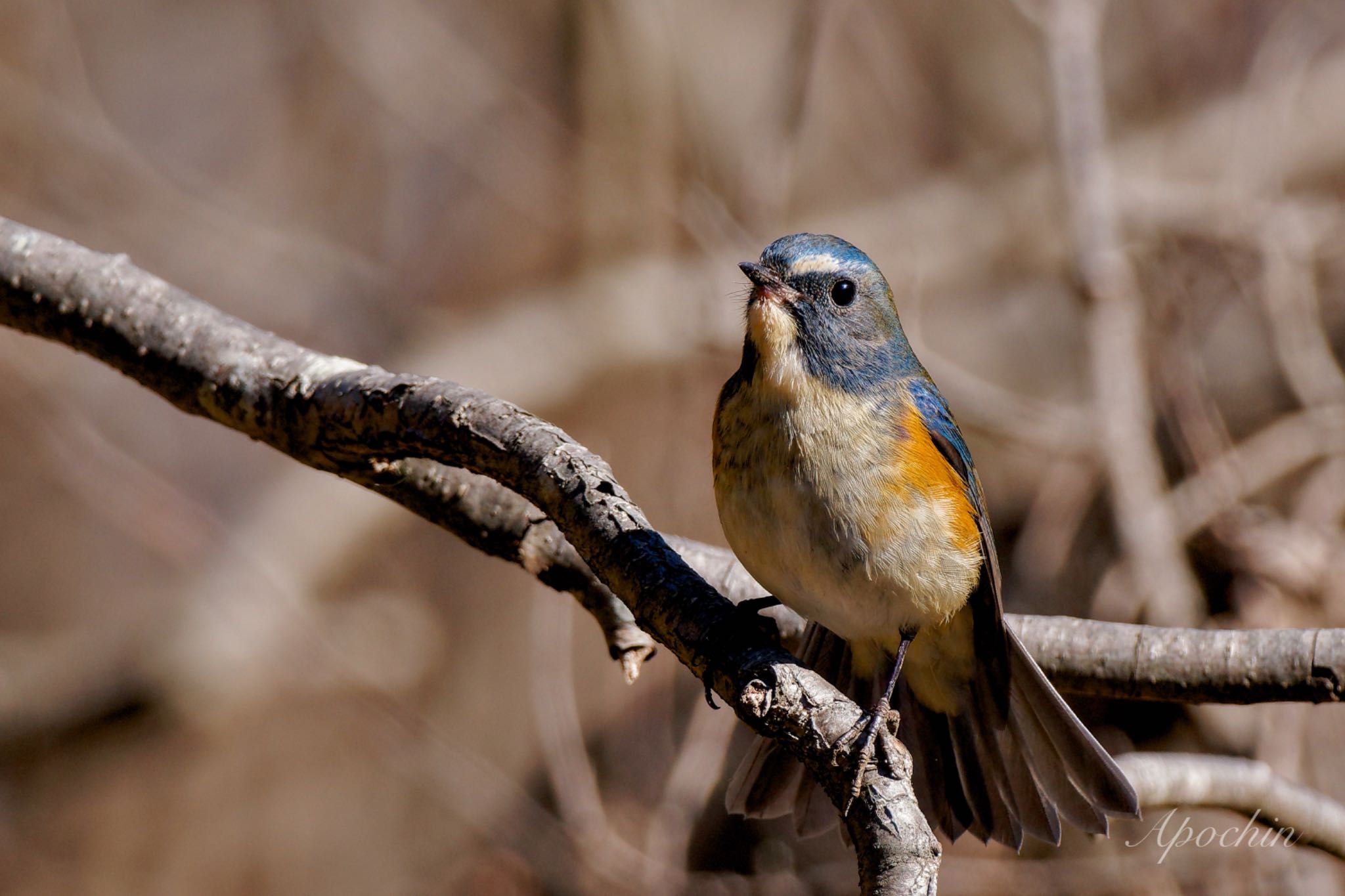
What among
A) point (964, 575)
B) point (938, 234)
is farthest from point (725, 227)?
point (964, 575)

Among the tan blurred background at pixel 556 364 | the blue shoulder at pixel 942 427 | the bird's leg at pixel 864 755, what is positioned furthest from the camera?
the tan blurred background at pixel 556 364

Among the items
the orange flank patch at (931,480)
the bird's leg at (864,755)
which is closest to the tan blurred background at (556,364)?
the orange flank patch at (931,480)

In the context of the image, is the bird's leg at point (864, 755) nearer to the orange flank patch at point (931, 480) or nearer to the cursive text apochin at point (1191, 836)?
the orange flank patch at point (931, 480)

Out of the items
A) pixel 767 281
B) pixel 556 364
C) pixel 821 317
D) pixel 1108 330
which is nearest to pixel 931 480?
pixel 821 317

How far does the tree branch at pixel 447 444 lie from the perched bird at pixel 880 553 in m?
0.55

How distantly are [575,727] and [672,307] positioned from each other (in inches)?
110

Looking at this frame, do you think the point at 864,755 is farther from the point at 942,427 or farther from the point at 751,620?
the point at 942,427

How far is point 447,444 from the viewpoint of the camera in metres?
2.44

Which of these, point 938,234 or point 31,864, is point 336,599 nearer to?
point 31,864

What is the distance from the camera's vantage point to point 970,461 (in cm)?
341

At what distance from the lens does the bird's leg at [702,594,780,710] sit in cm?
229

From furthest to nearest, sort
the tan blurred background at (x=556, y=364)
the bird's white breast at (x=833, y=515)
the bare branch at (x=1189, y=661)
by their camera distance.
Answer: the tan blurred background at (x=556, y=364) < the bird's white breast at (x=833, y=515) < the bare branch at (x=1189, y=661)

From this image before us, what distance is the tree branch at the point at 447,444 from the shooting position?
1970mm

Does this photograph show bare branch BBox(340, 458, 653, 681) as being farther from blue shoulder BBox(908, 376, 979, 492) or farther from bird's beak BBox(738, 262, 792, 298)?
blue shoulder BBox(908, 376, 979, 492)
